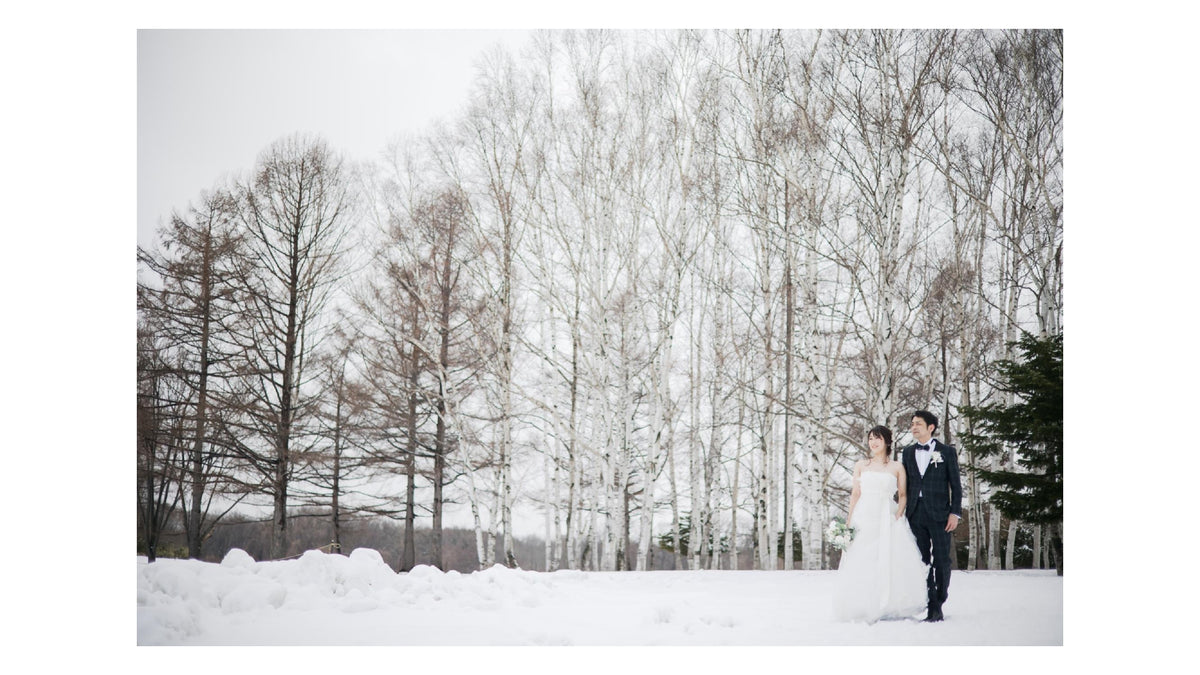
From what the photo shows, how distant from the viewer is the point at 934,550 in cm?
375

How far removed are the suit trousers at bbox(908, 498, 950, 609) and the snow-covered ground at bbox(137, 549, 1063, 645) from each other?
0.16 meters

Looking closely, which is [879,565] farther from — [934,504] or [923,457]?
[923,457]

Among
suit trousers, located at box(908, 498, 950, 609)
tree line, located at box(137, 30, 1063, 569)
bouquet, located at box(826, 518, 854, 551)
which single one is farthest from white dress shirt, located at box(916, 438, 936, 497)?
tree line, located at box(137, 30, 1063, 569)

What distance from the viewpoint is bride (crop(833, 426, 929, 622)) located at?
374cm

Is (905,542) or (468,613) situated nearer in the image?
(905,542)

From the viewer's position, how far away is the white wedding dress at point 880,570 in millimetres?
3742

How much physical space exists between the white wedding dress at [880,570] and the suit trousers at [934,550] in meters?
0.04

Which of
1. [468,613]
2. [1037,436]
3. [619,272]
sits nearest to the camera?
[468,613]

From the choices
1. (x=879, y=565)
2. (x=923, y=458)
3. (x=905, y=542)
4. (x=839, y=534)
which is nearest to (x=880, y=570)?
(x=879, y=565)

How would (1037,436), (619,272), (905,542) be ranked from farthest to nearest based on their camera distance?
1. (619,272)
2. (1037,436)
3. (905,542)

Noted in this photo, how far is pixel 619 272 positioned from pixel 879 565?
384 cm

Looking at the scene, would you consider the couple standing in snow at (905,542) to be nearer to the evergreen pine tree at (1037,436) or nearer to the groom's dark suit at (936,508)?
the groom's dark suit at (936,508)
